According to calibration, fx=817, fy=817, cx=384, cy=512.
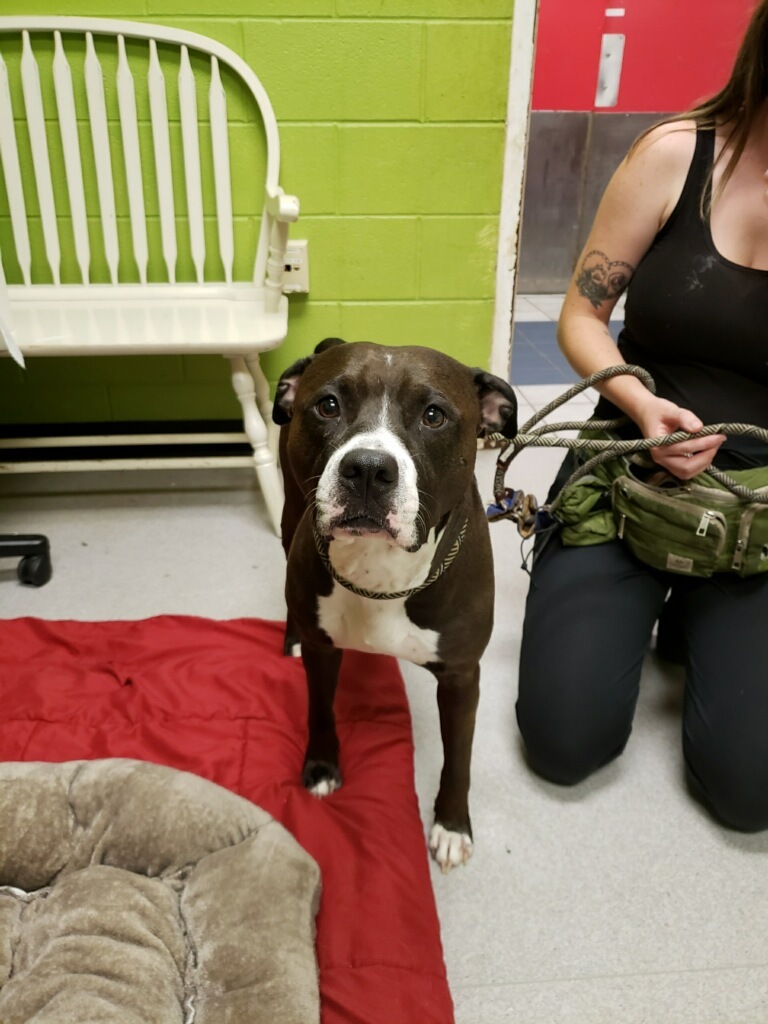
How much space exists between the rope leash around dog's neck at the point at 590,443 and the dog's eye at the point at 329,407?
0.31m

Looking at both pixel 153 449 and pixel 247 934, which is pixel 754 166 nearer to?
pixel 247 934

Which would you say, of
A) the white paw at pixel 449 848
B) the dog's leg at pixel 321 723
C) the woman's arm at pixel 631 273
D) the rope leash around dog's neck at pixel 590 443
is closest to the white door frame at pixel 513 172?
the woman's arm at pixel 631 273

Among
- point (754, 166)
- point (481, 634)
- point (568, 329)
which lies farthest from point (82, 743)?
point (754, 166)

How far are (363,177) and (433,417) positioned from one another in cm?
161

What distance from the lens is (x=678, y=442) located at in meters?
1.30

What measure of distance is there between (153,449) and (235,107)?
108cm

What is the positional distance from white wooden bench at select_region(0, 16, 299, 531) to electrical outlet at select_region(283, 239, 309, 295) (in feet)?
0.36

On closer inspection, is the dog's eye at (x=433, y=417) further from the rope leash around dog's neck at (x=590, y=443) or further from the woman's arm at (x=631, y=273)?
the woman's arm at (x=631, y=273)

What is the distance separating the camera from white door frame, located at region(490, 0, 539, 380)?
2.30m

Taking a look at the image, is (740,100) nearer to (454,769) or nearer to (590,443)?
(590,443)

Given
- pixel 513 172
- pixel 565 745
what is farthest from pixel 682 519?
pixel 513 172

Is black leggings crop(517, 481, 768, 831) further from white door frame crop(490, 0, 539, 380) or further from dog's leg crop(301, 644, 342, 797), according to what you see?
white door frame crop(490, 0, 539, 380)

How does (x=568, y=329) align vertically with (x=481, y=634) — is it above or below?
above

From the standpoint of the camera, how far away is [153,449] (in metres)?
2.72
